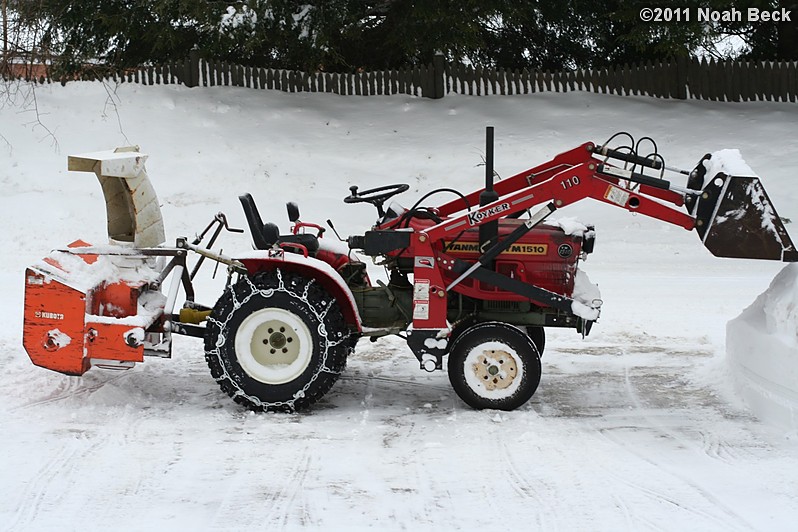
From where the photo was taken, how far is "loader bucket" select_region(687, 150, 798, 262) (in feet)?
17.9

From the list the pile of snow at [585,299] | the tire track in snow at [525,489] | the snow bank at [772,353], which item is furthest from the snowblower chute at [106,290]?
the snow bank at [772,353]

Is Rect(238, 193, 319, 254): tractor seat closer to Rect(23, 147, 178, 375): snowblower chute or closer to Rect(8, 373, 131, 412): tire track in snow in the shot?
Rect(23, 147, 178, 375): snowblower chute

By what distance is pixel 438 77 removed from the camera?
1678 centimetres

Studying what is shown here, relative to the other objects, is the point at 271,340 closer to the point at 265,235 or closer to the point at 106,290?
the point at 265,235

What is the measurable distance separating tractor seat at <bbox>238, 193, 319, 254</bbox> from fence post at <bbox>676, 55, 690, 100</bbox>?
12490 mm

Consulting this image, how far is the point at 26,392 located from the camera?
20.0 ft

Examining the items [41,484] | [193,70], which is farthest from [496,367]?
[193,70]

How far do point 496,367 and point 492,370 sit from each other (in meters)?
0.03

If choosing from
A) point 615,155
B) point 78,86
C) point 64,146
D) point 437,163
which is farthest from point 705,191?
point 78,86

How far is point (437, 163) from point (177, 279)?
9253 millimetres

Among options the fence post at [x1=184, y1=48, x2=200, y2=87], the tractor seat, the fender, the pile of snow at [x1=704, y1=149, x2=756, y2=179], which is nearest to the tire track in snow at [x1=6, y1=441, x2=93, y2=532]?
the fender

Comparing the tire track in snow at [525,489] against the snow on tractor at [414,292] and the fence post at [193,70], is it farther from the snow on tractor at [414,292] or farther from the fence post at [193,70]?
the fence post at [193,70]

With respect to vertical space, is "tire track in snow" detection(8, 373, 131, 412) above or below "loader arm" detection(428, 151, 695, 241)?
below

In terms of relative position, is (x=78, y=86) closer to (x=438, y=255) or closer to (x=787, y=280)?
(x=438, y=255)
